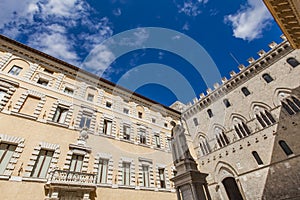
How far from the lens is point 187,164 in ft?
22.6

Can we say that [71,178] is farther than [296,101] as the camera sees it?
No

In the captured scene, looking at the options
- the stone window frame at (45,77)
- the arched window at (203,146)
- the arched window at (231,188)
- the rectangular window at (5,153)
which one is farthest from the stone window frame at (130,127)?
the arched window at (231,188)

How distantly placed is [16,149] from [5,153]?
523 millimetres

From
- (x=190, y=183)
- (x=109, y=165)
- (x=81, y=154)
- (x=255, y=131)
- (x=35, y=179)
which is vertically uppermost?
(x=255, y=131)

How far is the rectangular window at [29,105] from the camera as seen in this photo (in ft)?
37.3

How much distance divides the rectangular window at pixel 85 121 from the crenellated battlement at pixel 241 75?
16856 millimetres

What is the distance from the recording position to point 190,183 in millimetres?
6250

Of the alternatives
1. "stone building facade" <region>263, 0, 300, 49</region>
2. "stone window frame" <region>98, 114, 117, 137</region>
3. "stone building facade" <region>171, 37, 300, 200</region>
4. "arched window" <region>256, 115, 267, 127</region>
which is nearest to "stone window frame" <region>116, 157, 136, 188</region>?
"stone window frame" <region>98, 114, 117, 137</region>

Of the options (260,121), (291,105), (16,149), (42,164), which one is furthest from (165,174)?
(291,105)

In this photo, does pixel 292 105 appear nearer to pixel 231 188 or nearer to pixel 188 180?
pixel 231 188

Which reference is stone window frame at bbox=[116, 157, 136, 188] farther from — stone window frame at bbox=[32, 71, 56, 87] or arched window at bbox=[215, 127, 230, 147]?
arched window at bbox=[215, 127, 230, 147]

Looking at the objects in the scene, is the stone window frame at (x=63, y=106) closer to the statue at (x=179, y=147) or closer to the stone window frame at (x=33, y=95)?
the stone window frame at (x=33, y=95)

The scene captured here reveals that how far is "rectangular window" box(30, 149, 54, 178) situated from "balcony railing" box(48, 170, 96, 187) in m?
0.62

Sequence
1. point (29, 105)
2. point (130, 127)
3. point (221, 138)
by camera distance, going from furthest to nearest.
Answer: point (221, 138) < point (130, 127) < point (29, 105)
